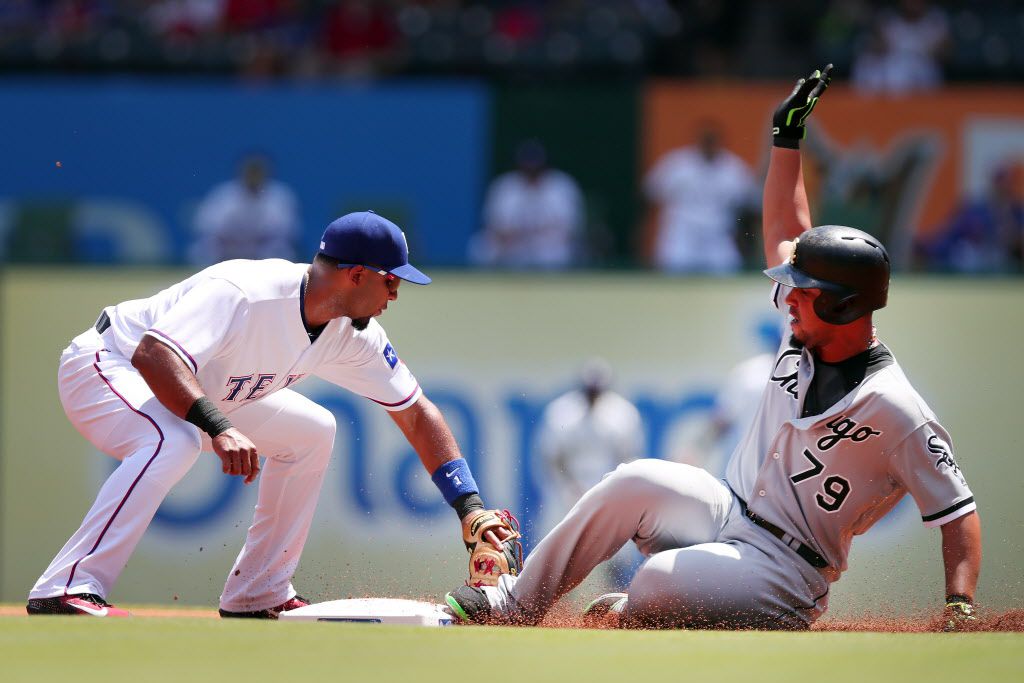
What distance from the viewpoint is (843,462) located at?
15.4 feet

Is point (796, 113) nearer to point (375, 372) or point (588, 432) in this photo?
point (375, 372)

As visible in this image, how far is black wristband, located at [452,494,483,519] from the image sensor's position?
5.56 meters

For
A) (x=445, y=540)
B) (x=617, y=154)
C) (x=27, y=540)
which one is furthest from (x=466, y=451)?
(x=617, y=154)

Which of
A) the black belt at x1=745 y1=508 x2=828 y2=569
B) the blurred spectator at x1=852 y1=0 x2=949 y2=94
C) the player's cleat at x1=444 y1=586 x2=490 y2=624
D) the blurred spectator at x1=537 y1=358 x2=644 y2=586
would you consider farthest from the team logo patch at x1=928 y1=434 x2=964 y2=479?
the blurred spectator at x1=852 y1=0 x2=949 y2=94

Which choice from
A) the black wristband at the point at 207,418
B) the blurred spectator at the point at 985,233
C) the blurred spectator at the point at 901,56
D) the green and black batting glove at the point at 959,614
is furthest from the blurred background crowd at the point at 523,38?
the green and black batting glove at the point at 959,614

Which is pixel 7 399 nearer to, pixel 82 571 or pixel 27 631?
pixel 82 571

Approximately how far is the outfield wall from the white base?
371 centimetres

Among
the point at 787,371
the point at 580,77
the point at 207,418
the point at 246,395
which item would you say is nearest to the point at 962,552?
the point at 787,371

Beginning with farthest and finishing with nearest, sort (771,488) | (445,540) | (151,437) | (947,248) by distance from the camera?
(947,248), (445,540), (151,437), (771,488)

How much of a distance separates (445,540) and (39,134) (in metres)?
6.02

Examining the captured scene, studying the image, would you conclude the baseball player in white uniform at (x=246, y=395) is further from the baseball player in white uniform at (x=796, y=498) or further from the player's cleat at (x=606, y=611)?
the baseball player in white uniform at (x=796, y=498)

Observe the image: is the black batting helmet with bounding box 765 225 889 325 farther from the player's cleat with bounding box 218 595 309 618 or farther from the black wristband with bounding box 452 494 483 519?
the player's cleat with bounding box 218 595 309 618

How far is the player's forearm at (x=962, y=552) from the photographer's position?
4555 millimetres

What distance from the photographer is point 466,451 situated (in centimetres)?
960
